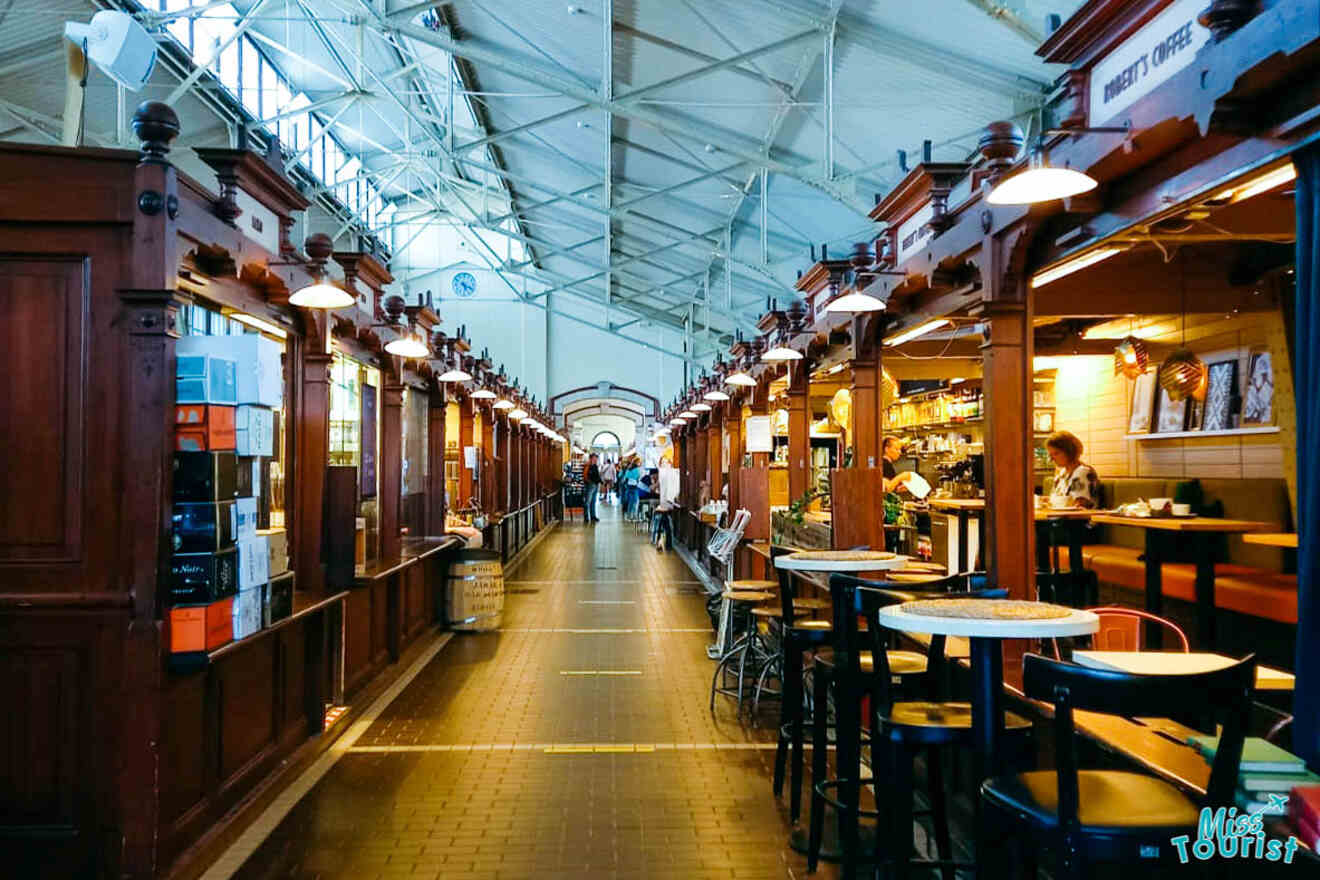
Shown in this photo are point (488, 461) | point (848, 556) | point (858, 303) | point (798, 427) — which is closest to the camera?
point (848, 556)

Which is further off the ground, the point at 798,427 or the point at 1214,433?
the point at 798,427

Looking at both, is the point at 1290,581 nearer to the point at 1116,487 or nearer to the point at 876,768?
the point at 1116,487

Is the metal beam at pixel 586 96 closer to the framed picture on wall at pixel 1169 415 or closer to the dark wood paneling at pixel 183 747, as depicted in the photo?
the framed picture on wall at pixel 1169 415

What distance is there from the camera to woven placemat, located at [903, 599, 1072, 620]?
2.70 metres

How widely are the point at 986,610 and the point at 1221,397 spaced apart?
5382 millimetres

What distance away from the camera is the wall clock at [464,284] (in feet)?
90.0

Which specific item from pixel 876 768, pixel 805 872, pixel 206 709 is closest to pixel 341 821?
pixel 206 709

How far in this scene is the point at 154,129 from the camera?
350 cm

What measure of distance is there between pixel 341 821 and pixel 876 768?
2.34 meters

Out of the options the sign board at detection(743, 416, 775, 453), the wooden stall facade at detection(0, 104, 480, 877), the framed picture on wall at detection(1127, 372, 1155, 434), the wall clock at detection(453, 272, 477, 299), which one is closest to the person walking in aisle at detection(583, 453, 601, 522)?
the wall clock at detection(453, 272, 477, 299)

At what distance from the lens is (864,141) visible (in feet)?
33.6

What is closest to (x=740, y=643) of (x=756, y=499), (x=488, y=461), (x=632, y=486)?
(x=756, y=499)

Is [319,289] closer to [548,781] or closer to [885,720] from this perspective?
[548,781]

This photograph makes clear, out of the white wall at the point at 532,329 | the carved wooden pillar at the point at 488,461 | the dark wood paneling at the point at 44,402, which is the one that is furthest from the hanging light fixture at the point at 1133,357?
the white wall at the point at 532,329
